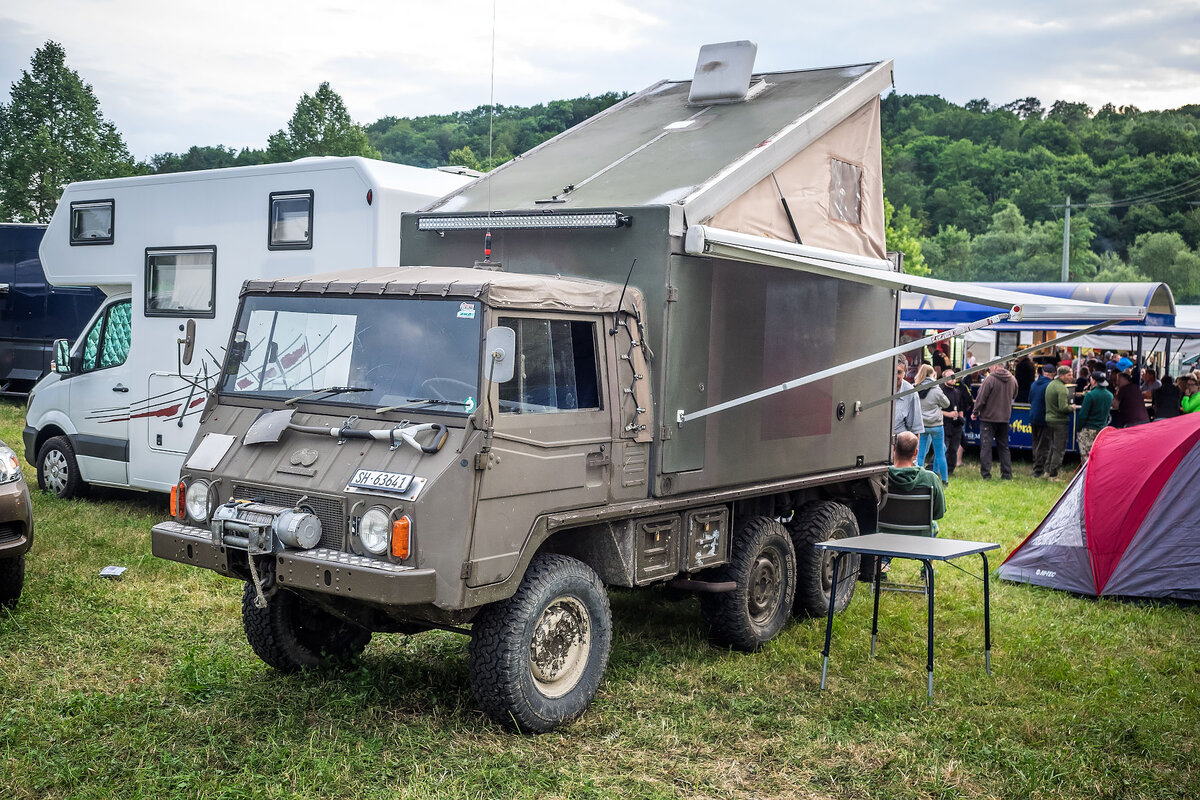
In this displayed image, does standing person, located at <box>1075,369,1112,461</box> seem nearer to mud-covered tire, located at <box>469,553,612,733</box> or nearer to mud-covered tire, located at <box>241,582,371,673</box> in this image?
mud-covered tire, located at <box>469,553,612,733</box>

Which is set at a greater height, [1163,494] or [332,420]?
[332,420]

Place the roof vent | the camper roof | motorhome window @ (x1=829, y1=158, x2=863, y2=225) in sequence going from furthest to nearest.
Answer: the roof vent < motorhome window @ (x1=829, y1=158, x2=863, y2=225) < the camper roof

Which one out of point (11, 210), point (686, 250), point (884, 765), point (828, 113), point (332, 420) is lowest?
point (884, 765)

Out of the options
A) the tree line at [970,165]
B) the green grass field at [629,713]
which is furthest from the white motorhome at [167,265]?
the tree line at [970,165]

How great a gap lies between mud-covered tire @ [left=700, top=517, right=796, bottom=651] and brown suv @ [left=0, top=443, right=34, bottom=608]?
181 inches

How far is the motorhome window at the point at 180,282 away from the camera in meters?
10.1

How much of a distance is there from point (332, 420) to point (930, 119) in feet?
299

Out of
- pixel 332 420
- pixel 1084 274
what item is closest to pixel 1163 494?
pixel 332 420

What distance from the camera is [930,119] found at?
88.6m

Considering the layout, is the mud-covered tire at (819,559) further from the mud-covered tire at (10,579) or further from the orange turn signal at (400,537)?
the mud-covered tire at (10,579)

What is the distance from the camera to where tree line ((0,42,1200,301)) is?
132ft

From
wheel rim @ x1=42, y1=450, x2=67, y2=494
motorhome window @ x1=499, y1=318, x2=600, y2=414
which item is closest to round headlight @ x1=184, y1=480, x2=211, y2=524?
motorhome window @ x1=499, y1=318, x2=600, y2=414

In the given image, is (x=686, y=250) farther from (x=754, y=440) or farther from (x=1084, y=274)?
(x=1084, y=274)

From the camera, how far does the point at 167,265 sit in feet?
34.5
